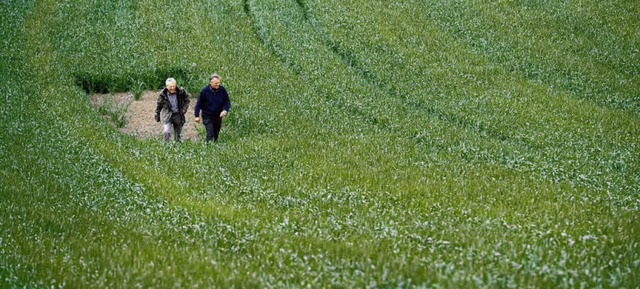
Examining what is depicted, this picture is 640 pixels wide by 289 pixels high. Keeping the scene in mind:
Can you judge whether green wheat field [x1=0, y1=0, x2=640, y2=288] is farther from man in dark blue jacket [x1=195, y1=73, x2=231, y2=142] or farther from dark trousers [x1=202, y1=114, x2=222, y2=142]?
man in dark blue jacket [x1=195, y1=73, x2=231, y2=142]

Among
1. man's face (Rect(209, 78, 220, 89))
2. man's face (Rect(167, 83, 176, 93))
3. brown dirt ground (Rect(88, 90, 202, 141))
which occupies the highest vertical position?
man's face (Rect(209, 78, 220, 89))

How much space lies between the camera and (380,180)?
13461mm

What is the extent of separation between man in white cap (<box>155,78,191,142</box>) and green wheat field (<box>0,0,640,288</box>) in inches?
40.5

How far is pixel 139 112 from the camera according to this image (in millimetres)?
23797

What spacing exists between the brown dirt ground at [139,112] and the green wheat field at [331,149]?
0.46m

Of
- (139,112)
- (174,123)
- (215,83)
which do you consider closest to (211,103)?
(215,83)

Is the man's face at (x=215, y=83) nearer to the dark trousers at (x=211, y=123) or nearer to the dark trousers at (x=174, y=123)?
the dark trousers at (x=211, y=123)

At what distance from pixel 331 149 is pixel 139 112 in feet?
29.8

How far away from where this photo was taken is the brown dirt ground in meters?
22.2

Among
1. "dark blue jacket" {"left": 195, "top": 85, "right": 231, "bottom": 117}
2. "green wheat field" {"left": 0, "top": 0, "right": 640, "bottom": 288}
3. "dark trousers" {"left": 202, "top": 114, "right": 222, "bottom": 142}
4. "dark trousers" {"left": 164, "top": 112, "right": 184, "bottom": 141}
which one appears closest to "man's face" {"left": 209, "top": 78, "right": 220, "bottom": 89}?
"dark blue jacket" {"left": 195, "top": 85, "right": 231, "bottom": 117}

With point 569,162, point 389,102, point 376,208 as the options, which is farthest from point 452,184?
point 389,102

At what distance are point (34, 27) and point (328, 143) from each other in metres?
18.3

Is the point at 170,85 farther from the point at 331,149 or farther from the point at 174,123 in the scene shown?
the point at 331,149

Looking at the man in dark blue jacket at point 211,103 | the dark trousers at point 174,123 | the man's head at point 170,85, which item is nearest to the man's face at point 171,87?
the man's head at point 170,85
